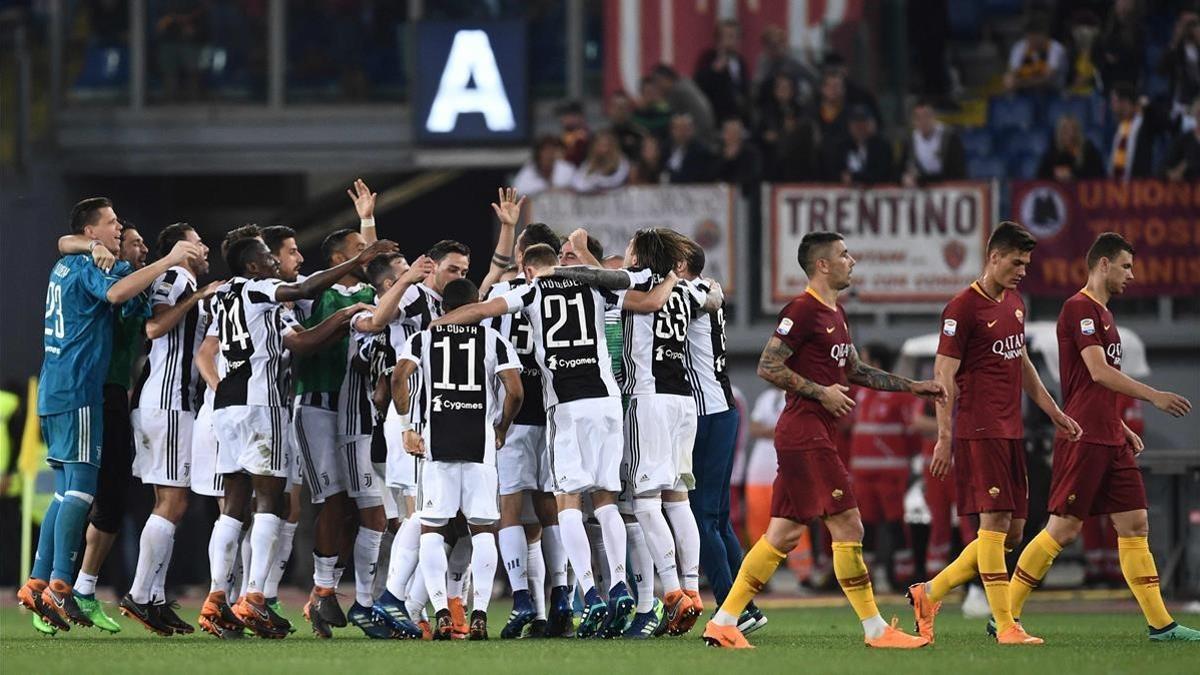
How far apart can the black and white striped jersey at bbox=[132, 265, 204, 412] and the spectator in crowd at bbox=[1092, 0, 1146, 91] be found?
11751 millimetres

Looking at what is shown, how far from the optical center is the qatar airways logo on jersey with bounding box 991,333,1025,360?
1098 centimetres

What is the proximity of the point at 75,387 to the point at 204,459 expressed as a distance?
0.92 m

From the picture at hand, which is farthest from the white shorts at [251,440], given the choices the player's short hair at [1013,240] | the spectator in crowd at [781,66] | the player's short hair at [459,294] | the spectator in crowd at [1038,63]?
the spectator in crowd at [1038,63]

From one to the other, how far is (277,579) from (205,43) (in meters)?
13.8

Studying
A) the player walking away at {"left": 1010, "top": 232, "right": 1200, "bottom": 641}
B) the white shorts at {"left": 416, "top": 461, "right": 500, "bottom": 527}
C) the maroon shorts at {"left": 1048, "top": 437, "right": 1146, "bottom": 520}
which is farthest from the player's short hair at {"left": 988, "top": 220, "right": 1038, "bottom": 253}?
the white shorts at {"left": 416, "top": 461, "right": 500, "bottom": 527}

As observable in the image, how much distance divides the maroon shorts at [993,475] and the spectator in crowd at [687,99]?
10.9 m

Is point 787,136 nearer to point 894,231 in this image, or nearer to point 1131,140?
point 894,231

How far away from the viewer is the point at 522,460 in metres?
11.9

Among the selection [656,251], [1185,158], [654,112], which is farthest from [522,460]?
[654,112]

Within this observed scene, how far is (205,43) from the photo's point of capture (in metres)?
24.7

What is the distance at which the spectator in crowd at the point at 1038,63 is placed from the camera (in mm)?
21312

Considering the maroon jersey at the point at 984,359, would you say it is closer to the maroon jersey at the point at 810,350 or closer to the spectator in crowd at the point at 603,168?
the maroon jersey at the point at 810,350

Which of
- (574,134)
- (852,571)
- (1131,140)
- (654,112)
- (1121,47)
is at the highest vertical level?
(1121,47)

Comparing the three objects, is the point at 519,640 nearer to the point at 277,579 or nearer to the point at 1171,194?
the point at 277,579
